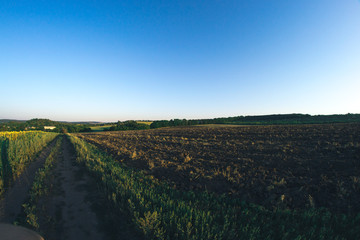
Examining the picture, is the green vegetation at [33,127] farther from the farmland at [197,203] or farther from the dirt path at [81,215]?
the farmland at [197,203]

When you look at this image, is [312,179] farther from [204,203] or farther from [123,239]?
[123,239]

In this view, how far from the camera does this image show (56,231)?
3578 mm

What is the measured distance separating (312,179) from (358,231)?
3272 millimetres

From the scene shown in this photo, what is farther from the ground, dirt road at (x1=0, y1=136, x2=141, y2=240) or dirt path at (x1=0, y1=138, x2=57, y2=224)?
dirt path at (x1=0, y1=138, x2=57, y2=224)

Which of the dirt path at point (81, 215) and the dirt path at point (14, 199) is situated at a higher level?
the dirt path at point (14, 199)

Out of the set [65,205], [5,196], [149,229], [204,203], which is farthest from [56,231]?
[204,203]

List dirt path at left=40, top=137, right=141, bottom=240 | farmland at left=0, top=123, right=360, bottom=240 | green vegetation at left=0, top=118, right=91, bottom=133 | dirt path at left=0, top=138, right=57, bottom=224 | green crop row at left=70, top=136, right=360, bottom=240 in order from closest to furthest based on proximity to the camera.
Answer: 1. green crop row at left=70, top=136, right=360, bottom=240
2. farmland at left=0, top=123, right=360, bottom=240
3. dirt path at left=40, top=137, right=141, bottom=240
4. dirt path at left=0, top=138, right=57, bottom=224
5. green vegetation at left=0, top=118, right=91, bottom=133

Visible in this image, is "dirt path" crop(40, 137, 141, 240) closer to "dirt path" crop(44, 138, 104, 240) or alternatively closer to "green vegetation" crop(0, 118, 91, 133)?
"dirt path" crop(44, 138, 104, 240)

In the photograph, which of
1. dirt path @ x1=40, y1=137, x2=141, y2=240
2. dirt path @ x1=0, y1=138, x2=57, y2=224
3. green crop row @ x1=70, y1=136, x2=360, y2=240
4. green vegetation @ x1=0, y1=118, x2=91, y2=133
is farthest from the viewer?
green vegetation @ x1=0, y1=118, x2=91, y2=133

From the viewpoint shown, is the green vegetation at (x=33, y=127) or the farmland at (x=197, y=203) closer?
the farmland at (x=197, y=203)

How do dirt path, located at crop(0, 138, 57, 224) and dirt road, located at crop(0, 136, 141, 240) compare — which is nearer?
dirt road, located at crop(0, 136, 141, 240)

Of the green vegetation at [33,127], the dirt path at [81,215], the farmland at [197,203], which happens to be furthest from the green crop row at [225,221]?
the green vegetation at [33,127]

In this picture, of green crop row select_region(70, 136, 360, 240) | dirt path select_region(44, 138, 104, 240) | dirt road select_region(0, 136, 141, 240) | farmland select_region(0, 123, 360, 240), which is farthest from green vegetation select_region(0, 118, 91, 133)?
green crop row select_region(70, 136, 360, 240)

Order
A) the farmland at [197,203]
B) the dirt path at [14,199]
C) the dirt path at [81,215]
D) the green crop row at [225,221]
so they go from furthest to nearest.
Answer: the dirt path at [14,199] → the dirt path at [81,215] → the farmland at [197,203] → the green crop row at [225,221]
